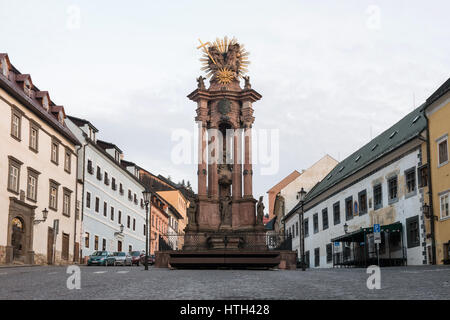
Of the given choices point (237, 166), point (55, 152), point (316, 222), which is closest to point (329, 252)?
point (316, 222)

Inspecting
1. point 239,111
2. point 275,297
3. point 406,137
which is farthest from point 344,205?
point 275,297

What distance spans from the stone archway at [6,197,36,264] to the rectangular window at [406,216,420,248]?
22.7 meters

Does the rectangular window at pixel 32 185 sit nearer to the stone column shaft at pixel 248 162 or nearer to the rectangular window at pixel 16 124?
the rectangular window at pixel 16 124

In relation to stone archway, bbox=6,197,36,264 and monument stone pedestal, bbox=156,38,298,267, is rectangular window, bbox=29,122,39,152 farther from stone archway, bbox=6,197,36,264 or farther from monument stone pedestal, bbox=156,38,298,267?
monument stone pedestal, bbox=156,38,298,267

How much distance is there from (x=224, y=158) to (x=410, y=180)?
10951 mm

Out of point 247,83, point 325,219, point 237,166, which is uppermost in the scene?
point 247,83

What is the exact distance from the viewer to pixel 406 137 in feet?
126

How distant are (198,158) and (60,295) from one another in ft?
71.7

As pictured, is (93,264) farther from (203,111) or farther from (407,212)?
(407,212)

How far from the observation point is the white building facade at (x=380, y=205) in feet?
119

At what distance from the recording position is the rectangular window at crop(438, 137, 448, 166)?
33134 millimetres

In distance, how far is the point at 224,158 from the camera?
1396 inches

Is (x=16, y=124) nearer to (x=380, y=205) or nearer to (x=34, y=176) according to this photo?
(x=34, y=176)
